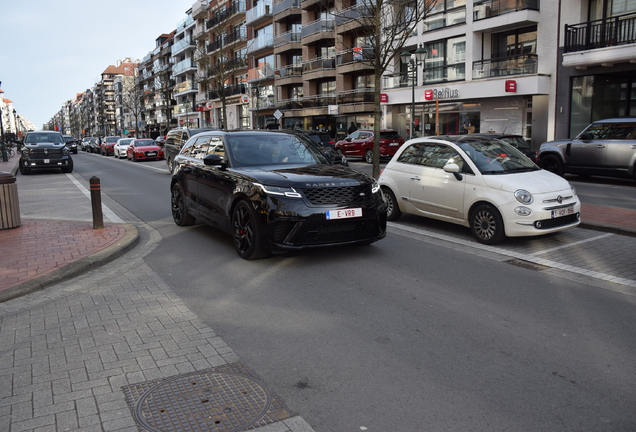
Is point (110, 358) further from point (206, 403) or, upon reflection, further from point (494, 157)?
point (494, 157)

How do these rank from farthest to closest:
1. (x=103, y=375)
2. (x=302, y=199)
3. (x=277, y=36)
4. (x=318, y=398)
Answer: (x=277, y=36), (x=302, y=199), (x=103, y=375), (x=318, y=398)

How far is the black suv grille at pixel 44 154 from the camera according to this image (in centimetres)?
2325

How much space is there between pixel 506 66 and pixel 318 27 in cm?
1938

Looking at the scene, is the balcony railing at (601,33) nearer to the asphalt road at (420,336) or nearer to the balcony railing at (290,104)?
the asphalt road at (420,336)

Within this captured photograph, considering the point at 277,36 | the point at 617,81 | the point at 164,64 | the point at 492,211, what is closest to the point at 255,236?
the point at 492,211

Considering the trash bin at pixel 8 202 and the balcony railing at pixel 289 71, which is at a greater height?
the balcony railing at pixel 289 71

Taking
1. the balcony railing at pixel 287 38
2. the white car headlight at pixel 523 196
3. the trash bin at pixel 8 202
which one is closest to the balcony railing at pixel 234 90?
the balcony railing at pixel 287 38

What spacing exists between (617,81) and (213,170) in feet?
73.1

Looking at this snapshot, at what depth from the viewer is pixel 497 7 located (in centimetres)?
2781

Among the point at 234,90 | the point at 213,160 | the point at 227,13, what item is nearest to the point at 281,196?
the point at 213,160

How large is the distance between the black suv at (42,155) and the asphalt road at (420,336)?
19.1 m

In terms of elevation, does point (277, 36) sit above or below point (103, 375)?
above

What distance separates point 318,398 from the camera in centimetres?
338

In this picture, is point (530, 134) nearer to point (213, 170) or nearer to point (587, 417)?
point (213, 170)
